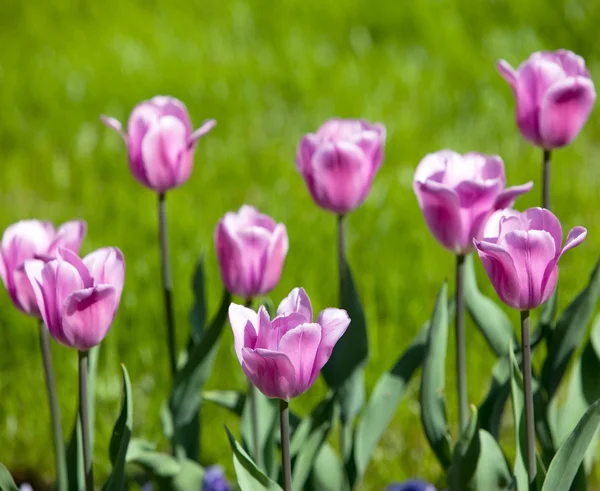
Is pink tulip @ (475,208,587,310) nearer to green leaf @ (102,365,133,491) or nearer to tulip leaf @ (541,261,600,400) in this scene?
tulip leaf @ (541,261,600,400)

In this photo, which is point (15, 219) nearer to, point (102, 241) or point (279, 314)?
point (102, 241)

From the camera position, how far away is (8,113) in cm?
382

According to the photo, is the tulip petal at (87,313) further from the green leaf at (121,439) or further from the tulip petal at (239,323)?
the tulip petal at (239,323)

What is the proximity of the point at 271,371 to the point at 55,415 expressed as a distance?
1.73 feet

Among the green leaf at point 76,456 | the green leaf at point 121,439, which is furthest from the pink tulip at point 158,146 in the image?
the green leaf at point 121,439

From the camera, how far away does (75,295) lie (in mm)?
1151

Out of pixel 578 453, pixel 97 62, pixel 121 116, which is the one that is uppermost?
pixel 97 62

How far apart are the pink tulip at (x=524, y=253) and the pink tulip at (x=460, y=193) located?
0.13 m

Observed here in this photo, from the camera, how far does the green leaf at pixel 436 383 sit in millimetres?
1435

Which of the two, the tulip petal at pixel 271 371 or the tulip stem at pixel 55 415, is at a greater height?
the tulip petal at pixel 271 371

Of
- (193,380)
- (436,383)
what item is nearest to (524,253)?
(436,383)

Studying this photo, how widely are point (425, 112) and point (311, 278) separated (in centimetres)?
138

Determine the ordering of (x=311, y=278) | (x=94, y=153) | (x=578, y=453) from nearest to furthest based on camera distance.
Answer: (x=578, y=453), (x=311, y=278), (x=94, y=153)

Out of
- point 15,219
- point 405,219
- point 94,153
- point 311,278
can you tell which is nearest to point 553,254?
point 311,278
